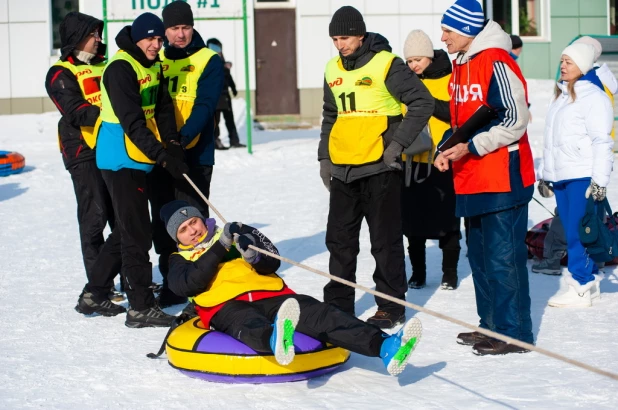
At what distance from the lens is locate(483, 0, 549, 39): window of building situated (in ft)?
→ 72.1

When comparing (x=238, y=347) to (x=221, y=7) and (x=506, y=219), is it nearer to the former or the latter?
(x=506, y=219)

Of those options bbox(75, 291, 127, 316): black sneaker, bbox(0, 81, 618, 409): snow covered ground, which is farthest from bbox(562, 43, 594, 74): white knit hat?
bbox(75, 291, 127, 316): black sneaker

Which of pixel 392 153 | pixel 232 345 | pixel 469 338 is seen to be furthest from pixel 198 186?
Result: pixel 469 338

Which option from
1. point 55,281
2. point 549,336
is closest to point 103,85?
point 55,281

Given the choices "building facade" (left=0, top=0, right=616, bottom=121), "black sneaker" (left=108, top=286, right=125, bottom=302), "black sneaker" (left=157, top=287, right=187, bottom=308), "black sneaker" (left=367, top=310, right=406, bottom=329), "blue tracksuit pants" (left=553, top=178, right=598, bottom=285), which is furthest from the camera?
"building facade" (left=0, top=0, right=616, bottom=121)

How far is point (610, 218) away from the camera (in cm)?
761

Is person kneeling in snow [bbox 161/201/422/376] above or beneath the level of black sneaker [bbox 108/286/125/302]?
above

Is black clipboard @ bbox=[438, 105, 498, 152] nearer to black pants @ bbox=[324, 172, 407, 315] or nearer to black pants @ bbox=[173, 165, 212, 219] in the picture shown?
black pants @ bbox=[324, 172, 407, 315]

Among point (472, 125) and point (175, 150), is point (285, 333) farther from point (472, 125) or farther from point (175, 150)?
point (175, 150)

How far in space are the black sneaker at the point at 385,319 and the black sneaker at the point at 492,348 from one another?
2.44 feet

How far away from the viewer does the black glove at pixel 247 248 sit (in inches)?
215

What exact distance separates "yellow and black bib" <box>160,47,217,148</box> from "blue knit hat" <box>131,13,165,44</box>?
653 millimetres

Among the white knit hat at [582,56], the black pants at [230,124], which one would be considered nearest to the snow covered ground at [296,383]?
the white knit hat at [582,56]

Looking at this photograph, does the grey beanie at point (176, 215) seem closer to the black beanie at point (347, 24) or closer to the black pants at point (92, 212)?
the black pants at point (92, 212)
